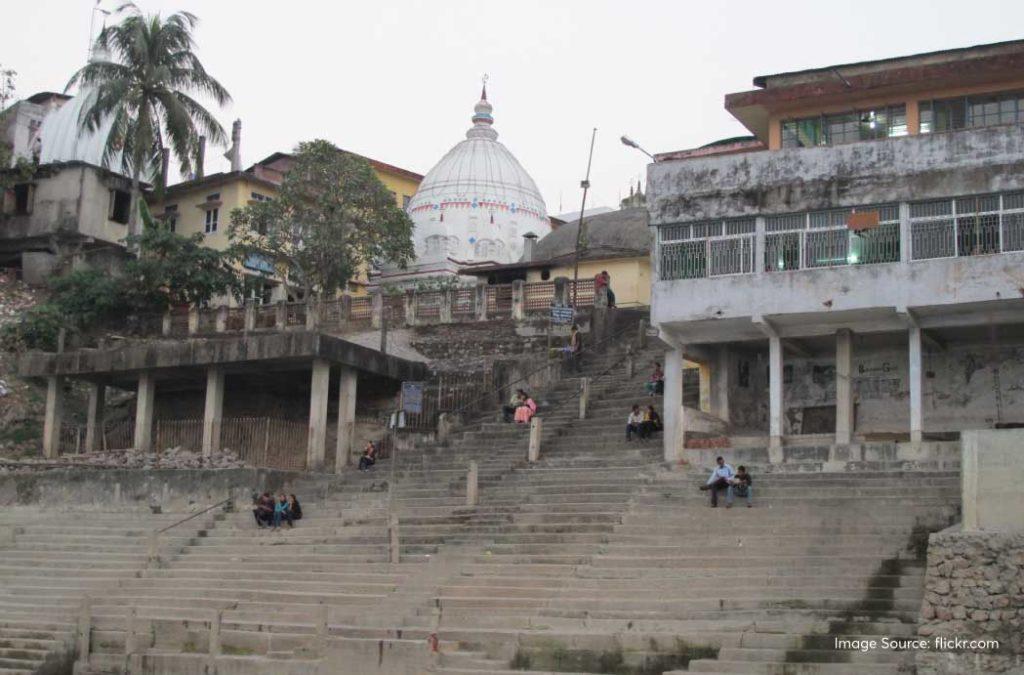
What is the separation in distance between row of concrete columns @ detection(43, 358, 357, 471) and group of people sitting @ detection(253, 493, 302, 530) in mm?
3412

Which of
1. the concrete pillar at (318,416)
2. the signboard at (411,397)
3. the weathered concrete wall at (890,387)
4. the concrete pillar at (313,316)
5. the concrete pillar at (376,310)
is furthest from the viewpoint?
the concrete pillar at (313,316)

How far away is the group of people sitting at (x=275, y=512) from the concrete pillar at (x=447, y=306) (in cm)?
1068

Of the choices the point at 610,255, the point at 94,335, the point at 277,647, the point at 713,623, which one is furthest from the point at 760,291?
the point at 94,335

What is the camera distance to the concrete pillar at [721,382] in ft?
99.9

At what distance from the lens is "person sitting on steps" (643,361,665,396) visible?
31562mm

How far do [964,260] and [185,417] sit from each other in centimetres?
2088

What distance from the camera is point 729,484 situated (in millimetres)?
25594

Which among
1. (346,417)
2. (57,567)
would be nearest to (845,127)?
(346,417)

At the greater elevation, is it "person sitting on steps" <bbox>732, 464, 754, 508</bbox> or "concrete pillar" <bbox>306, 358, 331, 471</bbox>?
"concrete pillar" <bbox>306, 358, 331, 471</bbox>

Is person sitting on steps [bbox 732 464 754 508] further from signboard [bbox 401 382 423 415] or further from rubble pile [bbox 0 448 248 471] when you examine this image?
rubble pile [bbox 0 448 248 471]

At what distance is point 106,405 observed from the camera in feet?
132

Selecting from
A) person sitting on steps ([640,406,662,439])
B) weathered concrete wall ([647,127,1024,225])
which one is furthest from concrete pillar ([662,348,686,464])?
weathered concrete wall ([647,127,1024,225])

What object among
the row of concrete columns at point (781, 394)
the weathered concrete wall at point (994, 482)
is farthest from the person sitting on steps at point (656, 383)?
the weathered concrete wall at point (994, 482)

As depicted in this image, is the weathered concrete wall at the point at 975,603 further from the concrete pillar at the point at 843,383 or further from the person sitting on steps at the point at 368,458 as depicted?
the person sitting on steps at the point at 368,458
